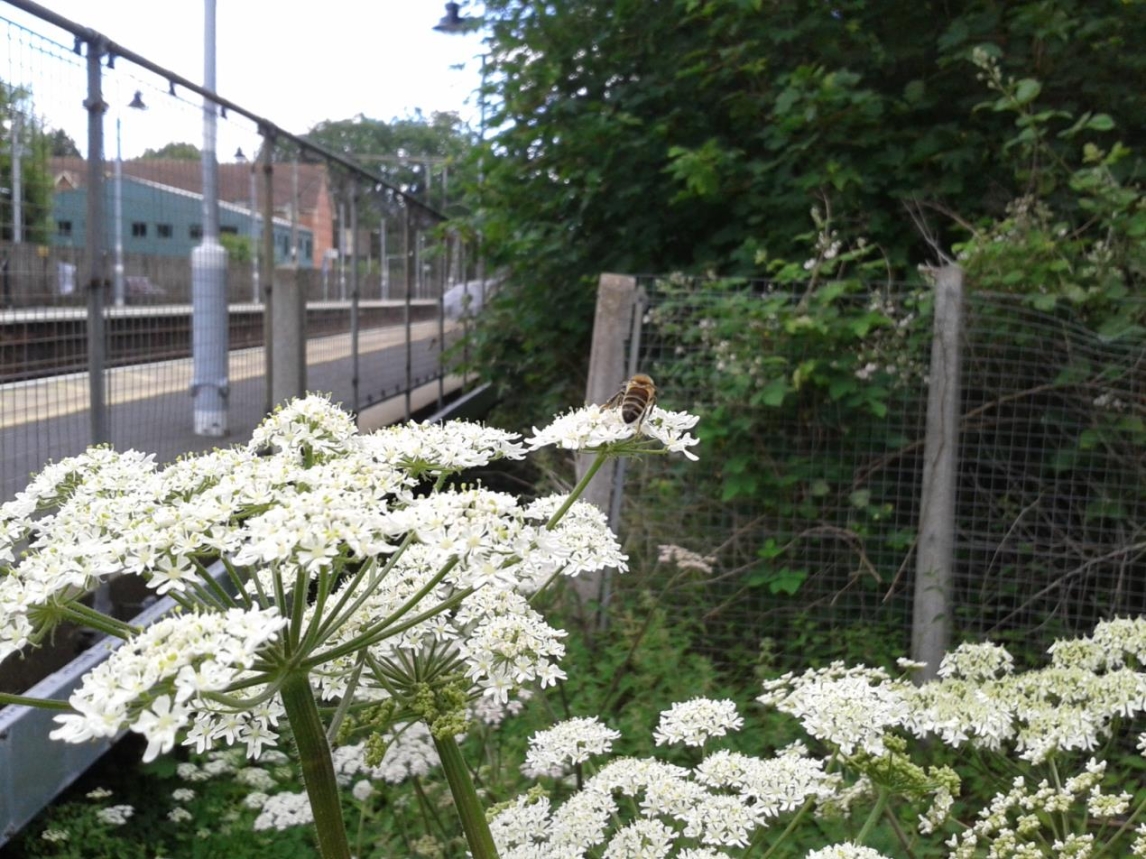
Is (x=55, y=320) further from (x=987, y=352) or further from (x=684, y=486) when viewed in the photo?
(x=987, y=352)

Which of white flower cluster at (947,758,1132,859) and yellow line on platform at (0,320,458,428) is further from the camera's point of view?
yellow line on platform at (0,320,458,428)

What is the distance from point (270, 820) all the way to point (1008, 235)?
466cm

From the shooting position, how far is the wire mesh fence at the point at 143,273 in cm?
397

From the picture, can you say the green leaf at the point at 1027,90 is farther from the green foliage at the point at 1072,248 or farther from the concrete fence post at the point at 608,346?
the concrete fence post at the point at 608,346

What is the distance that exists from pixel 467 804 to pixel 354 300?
23.5 ft

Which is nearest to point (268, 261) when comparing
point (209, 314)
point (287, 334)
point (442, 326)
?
point (287, 334)

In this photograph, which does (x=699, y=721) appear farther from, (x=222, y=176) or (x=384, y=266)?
(x=384, y=266)

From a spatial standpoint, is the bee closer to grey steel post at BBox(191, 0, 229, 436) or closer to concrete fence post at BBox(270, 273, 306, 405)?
grey steel post at BBox(191, 0, 229, 436)

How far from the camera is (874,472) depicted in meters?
5.96

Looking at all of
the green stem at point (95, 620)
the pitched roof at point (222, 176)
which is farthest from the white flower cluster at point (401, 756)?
the pitched roof at point (222, 176)

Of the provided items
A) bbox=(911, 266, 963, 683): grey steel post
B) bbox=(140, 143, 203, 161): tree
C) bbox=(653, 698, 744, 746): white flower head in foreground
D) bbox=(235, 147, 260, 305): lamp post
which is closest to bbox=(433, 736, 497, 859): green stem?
bbox=(653, 698, 744, 746): white flower head in foreground

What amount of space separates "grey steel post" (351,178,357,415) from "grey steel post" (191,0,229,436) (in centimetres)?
225

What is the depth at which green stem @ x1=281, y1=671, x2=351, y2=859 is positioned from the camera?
174 centimetres

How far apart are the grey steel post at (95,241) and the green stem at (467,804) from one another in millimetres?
2987
